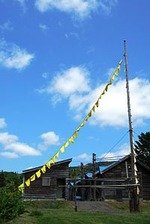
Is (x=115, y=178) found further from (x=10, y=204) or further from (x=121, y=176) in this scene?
(x=10, y=204)

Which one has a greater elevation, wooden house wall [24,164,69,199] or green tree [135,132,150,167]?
green tree [135,132,150,167]

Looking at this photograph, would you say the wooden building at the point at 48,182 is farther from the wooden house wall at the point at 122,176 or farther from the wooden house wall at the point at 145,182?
the wooden house wall at the point at 145,182

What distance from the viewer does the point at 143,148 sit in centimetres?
5709

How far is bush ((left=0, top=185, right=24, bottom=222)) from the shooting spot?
12.2 m

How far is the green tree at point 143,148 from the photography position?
182ft

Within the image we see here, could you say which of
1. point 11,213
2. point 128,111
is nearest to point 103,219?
point 11,213

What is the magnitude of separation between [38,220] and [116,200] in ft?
104

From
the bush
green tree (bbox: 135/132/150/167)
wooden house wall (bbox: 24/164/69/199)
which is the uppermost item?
green tree (bbox: 135/132/150/167)

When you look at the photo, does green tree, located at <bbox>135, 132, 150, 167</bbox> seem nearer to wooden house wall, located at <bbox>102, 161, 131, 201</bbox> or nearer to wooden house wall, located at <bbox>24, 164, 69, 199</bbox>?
wooden house wall, located at <bbox>102, 161, 131, 201</bbox>

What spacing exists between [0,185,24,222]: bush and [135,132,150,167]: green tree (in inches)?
1701

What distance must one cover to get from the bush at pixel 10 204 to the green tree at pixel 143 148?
142 feet

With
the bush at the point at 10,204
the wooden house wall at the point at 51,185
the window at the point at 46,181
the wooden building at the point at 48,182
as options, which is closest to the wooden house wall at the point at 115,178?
the wooden building at the point at 48,182

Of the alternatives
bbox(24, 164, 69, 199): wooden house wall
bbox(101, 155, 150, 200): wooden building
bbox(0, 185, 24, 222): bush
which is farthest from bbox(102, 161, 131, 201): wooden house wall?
bbox(0, 185, 24, 222): bush

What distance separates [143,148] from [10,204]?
4599cm
